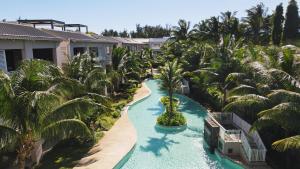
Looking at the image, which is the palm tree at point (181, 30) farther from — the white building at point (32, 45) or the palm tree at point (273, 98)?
the palm tree at point (273, 98)

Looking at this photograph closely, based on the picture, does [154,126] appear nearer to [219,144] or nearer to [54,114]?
[219,144]

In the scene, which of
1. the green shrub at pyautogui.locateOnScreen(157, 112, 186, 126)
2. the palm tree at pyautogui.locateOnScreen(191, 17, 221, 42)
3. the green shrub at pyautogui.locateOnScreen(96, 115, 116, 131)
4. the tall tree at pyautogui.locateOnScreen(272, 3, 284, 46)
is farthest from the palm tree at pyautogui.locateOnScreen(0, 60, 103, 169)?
the tall tree at pyautogui.locateOnScreen(272, 3, 284, 46)

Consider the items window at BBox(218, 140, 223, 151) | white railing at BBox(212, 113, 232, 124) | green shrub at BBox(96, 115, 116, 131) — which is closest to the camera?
window at BBox(218, 140, 223, 151)

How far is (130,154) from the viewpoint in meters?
16.8

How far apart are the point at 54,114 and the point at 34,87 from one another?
156 centimetres

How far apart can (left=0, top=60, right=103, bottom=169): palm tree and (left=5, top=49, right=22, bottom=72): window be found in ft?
23.2

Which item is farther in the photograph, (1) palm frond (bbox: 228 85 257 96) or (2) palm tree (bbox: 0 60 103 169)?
(1) palm frond (bbox: 228 85 257 96)

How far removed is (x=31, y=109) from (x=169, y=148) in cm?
961

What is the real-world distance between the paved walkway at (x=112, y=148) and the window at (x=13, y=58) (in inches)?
321

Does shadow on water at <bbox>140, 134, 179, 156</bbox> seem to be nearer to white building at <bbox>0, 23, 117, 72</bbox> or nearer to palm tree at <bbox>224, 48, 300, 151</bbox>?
palm tree at <bbox>224, 48, 300, 151</bbox>

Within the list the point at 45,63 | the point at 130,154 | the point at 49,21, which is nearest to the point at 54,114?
the point at 45,63

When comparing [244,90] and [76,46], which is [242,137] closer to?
[244,90]

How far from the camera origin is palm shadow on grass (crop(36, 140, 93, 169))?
14492 millimetres

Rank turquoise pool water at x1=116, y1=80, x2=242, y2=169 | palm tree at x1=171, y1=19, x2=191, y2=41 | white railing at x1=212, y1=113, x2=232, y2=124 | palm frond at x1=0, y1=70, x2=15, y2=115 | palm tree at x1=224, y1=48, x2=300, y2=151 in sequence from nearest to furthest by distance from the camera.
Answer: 1. palm frond at x1=0, y1=70, x2=15, y2=115
2. palm tree at x1=224, y1=48, x2=300, y2=151
3. turquoise pool water at x1=116, y1=80, x2=242, y2=169
4. white railing at x1=212, y1=113, x2=232, y2=124
5. palm tree at x1=171, y1=19, x2=191, y2=41
